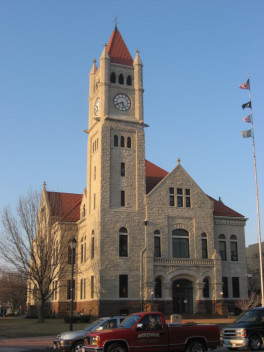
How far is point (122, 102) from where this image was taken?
2128 inches

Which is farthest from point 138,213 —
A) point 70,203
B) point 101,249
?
point 70,203

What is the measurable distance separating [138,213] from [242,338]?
30.9 metres

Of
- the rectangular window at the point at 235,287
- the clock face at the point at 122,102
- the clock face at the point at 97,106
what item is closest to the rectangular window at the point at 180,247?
the rectangular window at the point at 235,287

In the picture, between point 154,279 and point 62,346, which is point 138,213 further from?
point 62,346

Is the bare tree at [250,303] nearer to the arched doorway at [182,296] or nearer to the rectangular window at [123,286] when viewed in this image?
the arched doorway at [182,296]

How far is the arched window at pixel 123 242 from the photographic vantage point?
160ft

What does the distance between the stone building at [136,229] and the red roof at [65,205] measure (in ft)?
8.52

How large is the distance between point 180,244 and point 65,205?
21066mm

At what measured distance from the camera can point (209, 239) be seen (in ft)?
174

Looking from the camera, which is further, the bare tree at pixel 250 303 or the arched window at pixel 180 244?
the arched window at pixel 180 244

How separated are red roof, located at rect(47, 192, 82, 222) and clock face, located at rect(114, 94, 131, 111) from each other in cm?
1617

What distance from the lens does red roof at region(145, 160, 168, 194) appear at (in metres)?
54.7

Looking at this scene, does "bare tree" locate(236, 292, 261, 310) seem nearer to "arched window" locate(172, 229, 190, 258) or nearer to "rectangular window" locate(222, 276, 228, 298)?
"rectangular window" locate(222, 276, 228, 298)

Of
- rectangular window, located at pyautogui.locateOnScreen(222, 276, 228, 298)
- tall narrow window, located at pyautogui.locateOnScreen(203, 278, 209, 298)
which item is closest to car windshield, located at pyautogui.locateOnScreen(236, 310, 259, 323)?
Answer: tall narrow window, located at pyautogui.locateOnScreen(203, 278, 209, 298)
